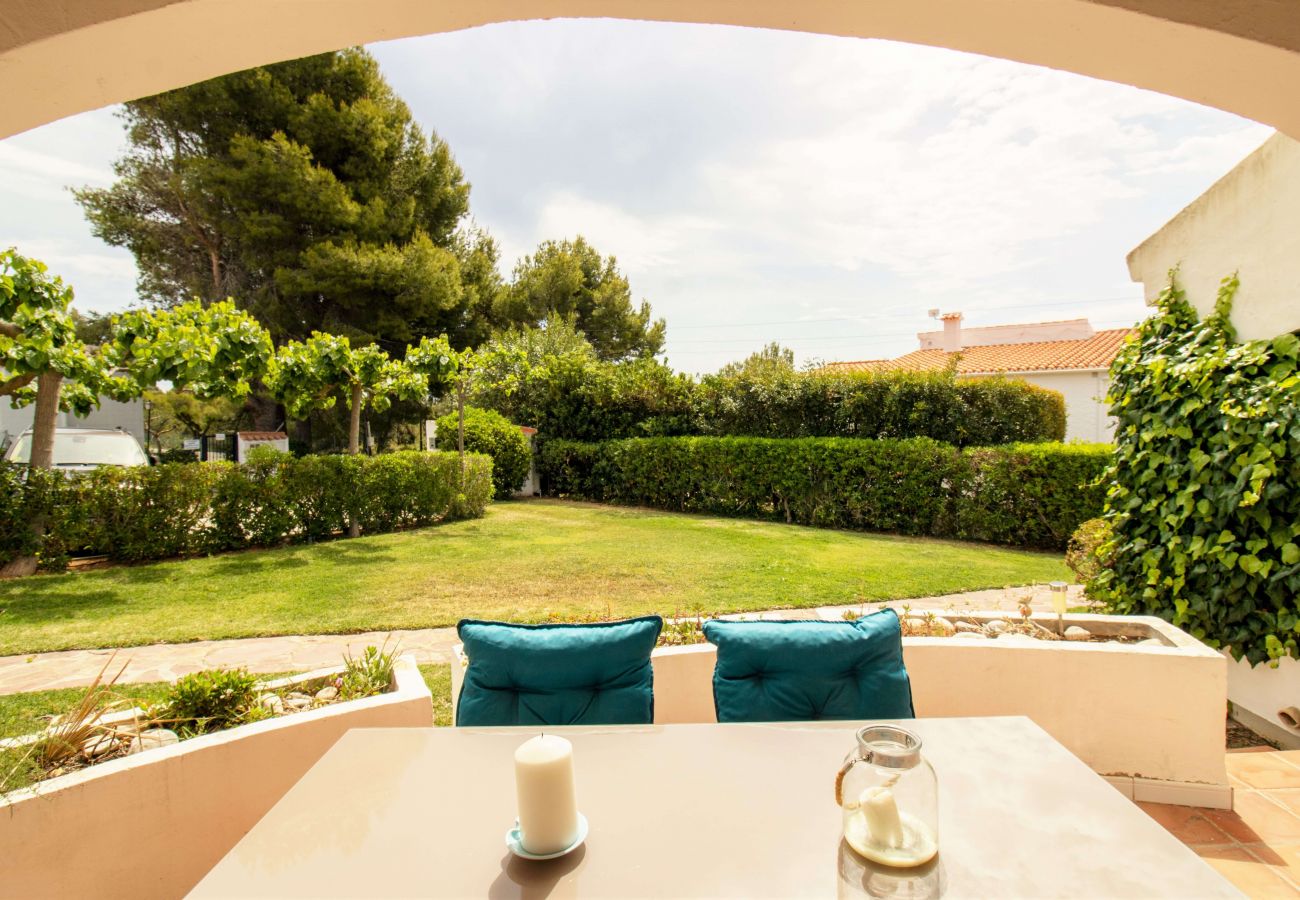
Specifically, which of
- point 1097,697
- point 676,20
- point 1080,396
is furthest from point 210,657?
point 1080,396

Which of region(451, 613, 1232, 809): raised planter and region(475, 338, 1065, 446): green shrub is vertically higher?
region(475, 338, 1065, 446): green shrub

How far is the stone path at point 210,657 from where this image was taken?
3.99 meters

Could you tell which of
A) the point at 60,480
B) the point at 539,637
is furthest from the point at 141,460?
the point at 539,637

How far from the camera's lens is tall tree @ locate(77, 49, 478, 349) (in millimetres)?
15461

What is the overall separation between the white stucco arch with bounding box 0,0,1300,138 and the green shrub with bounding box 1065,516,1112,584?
13.0ft

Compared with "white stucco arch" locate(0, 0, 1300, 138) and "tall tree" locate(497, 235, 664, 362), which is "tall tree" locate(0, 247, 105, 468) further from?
"tall tree" locate(497, 235, 664, 362)

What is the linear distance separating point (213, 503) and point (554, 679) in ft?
24.7

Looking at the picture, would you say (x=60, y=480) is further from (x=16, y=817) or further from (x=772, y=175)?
(x=772, y=175)

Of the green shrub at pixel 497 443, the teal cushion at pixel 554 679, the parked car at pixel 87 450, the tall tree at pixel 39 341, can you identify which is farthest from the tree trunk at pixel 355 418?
the teal cushion at pixel 554 679

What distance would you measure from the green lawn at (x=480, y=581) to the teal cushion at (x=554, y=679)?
327cm

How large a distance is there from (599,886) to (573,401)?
13115 millimetres

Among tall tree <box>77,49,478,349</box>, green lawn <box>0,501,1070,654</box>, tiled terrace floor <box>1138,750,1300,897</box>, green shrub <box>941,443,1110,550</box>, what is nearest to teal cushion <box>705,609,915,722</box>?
tiled terrace floor <box>1138,750,1300,897</box>

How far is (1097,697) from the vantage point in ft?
9.16

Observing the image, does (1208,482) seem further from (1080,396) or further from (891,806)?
(1080,396)
